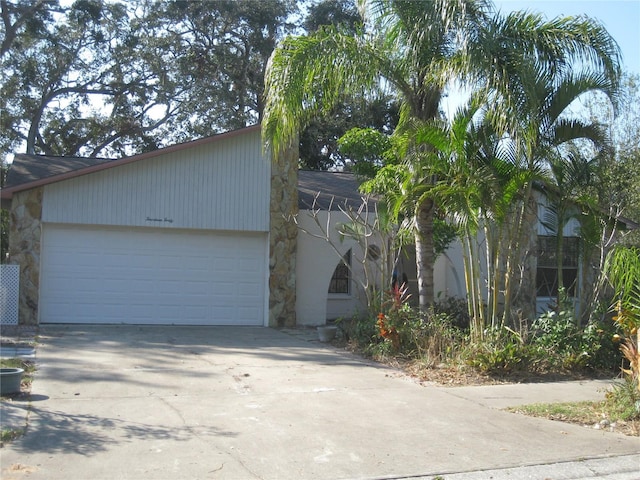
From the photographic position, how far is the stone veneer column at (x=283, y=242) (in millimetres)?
16062

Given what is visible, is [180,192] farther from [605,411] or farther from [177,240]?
[605,411]

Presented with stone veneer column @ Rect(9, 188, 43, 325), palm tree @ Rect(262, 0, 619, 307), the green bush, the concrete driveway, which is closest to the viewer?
the concrete driveway

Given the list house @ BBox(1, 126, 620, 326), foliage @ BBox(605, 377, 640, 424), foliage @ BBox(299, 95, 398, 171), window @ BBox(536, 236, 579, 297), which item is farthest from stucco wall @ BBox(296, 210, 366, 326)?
foliage @ BBox(299, 95, 398, 171)

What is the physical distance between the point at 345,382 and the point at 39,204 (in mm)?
8590

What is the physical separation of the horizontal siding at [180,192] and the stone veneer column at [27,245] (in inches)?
9.6

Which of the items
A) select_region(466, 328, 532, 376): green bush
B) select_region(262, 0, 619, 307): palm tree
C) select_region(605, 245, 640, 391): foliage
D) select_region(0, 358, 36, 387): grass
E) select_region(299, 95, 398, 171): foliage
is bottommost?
select_region(0, 358, 36, 387): grass

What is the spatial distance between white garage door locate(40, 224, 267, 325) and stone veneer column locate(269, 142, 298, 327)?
1.00ft

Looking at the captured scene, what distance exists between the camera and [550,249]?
63.8 ft

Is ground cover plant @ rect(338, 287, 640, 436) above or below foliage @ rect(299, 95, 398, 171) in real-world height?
below

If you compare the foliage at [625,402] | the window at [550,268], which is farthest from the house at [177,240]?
the foliage at [625,402]

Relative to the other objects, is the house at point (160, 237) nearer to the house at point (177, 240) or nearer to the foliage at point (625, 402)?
the house at point (177, 240)

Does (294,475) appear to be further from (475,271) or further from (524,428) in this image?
(475,271)

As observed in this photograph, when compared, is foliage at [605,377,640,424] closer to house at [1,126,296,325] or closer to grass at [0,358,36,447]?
grass at [0,358,36,447]

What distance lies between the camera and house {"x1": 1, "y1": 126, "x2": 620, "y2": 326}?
14547 mm
